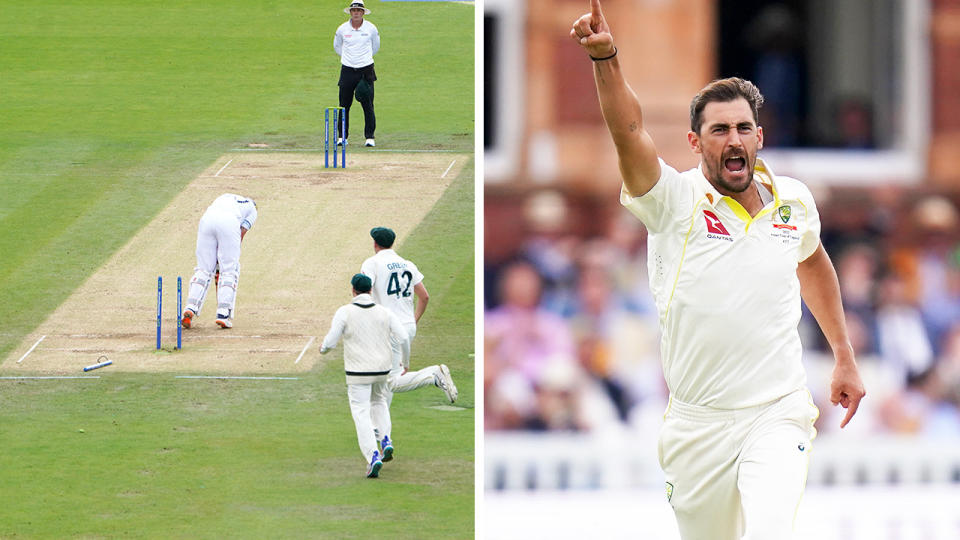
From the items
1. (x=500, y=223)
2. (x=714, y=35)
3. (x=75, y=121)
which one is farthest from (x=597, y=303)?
(x=75, y=121)

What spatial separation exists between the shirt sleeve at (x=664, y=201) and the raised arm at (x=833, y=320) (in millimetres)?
642

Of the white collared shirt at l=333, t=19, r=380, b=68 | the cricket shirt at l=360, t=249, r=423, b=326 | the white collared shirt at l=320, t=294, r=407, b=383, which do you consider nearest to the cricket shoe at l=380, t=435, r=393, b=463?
the white collared shirt at l=320, t=294, r=407, b=383

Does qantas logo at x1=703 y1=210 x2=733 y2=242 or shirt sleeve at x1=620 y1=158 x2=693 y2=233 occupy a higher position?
shirt sleeve at x1=620 y1=158 x2=693 y2=233

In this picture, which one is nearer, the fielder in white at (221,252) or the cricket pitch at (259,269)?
the cricket pitch at (259,269)

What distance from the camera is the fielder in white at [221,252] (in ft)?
42.1

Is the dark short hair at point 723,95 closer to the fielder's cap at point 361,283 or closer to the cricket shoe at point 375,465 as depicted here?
the fielder's cap at point 361,283

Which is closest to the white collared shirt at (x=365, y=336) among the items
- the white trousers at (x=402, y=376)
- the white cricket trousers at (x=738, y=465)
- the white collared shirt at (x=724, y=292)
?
the white trousers at (x=402, y=376)

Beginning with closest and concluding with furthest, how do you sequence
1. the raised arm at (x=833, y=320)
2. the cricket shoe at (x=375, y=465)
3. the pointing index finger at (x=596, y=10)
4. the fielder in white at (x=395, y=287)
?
the pointing index finger at (x=596, y=10)
the raised arm at (x=833, y=320)
the cricket shoe at (x=375, y=465)
the fielder in white at (x=395, y=287)

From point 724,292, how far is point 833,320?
0.67 m

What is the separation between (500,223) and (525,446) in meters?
1.03

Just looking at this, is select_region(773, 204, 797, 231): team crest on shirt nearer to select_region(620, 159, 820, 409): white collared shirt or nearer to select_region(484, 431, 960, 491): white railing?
select_region(620, 159, 820, 409): white collared shirt

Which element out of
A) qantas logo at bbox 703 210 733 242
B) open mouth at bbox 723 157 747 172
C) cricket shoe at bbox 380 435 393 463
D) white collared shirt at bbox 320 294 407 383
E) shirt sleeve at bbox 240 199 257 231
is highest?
shirt sleeve at bbox 240 199 257 231

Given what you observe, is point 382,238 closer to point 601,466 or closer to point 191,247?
point 601,466

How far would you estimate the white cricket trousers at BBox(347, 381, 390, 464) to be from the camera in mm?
9773
